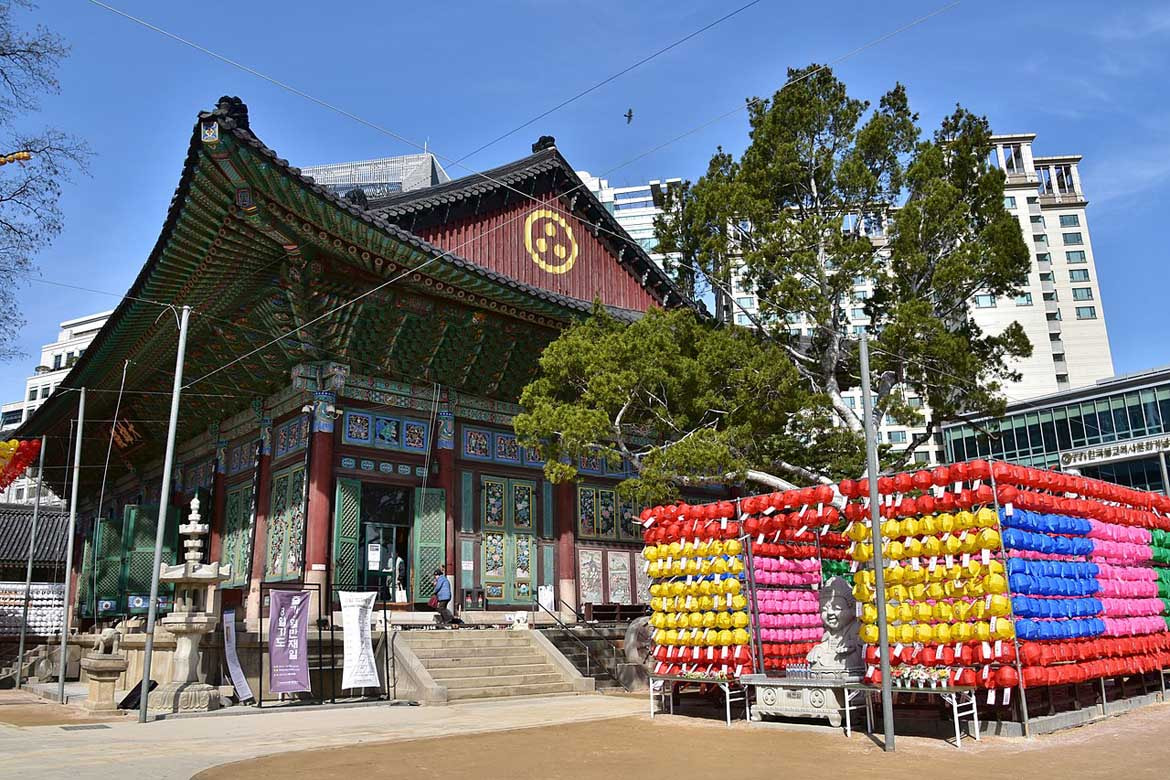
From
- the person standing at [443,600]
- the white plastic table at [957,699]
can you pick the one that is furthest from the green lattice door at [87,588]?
the white plastic table at [957,699]

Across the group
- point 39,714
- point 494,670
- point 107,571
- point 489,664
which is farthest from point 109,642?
point 494,670

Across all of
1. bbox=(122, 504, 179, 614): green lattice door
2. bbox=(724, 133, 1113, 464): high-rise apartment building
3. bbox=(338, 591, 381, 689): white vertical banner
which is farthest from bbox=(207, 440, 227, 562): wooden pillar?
bbox=(724, 133, 1113, 464): high-rise apartment building

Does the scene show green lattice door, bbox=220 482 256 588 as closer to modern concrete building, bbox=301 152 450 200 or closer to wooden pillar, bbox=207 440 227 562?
wooden pillar, bbox=207 440 227 562

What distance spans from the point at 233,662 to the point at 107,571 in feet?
34.9

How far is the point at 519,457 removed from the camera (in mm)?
20328

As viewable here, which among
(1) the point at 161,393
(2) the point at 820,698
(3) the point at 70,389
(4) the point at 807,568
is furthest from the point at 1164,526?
(3) the point at 70,389

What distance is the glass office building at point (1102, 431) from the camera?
134ft

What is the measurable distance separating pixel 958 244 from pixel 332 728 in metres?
13.2

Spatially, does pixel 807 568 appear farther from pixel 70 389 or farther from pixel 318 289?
pixel 70 389

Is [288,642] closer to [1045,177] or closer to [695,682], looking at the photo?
[695,682]

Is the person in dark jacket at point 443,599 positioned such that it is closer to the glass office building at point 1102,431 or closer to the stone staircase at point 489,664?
the stone staircase at point 489,664

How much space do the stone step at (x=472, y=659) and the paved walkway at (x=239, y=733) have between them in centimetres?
129

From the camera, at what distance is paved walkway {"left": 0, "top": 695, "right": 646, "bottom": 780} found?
7.62 meters

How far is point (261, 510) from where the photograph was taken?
61.9ft
